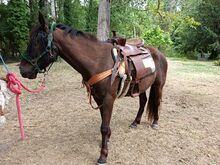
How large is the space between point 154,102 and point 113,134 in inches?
33.9

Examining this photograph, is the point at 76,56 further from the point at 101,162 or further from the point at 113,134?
the point at 113,134

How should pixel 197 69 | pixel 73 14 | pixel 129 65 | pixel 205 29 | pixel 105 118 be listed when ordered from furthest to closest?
pixel 205 29, pixel 73 14, pixel 197 69, pixel 129 65, pixel 105 118

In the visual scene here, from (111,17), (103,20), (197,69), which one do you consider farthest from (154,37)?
(103,20)

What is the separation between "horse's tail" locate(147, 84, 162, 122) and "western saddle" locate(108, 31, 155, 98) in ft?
1.82

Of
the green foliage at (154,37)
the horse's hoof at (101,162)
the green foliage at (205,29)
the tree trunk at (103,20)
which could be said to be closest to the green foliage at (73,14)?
the tree trunk at (103,20)

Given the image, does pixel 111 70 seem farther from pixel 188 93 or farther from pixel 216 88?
pixel 216 88

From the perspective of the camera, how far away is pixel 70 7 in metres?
13.7

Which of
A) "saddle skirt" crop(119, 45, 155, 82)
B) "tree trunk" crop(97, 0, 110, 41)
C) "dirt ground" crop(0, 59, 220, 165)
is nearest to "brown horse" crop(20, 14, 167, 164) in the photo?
"saddle skirt" crop(119, 45, 155, 82)

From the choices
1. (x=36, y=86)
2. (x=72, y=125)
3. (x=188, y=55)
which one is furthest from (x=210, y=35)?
(x=72, y=125)

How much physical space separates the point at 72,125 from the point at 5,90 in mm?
1447

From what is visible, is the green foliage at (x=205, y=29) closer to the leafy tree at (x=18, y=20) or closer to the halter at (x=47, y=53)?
the leafy tree at (x=18, y=20)

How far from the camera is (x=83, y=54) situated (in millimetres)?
3037

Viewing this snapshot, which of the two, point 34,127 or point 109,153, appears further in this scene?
point 34,127

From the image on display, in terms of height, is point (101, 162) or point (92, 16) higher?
point (92, 16)
